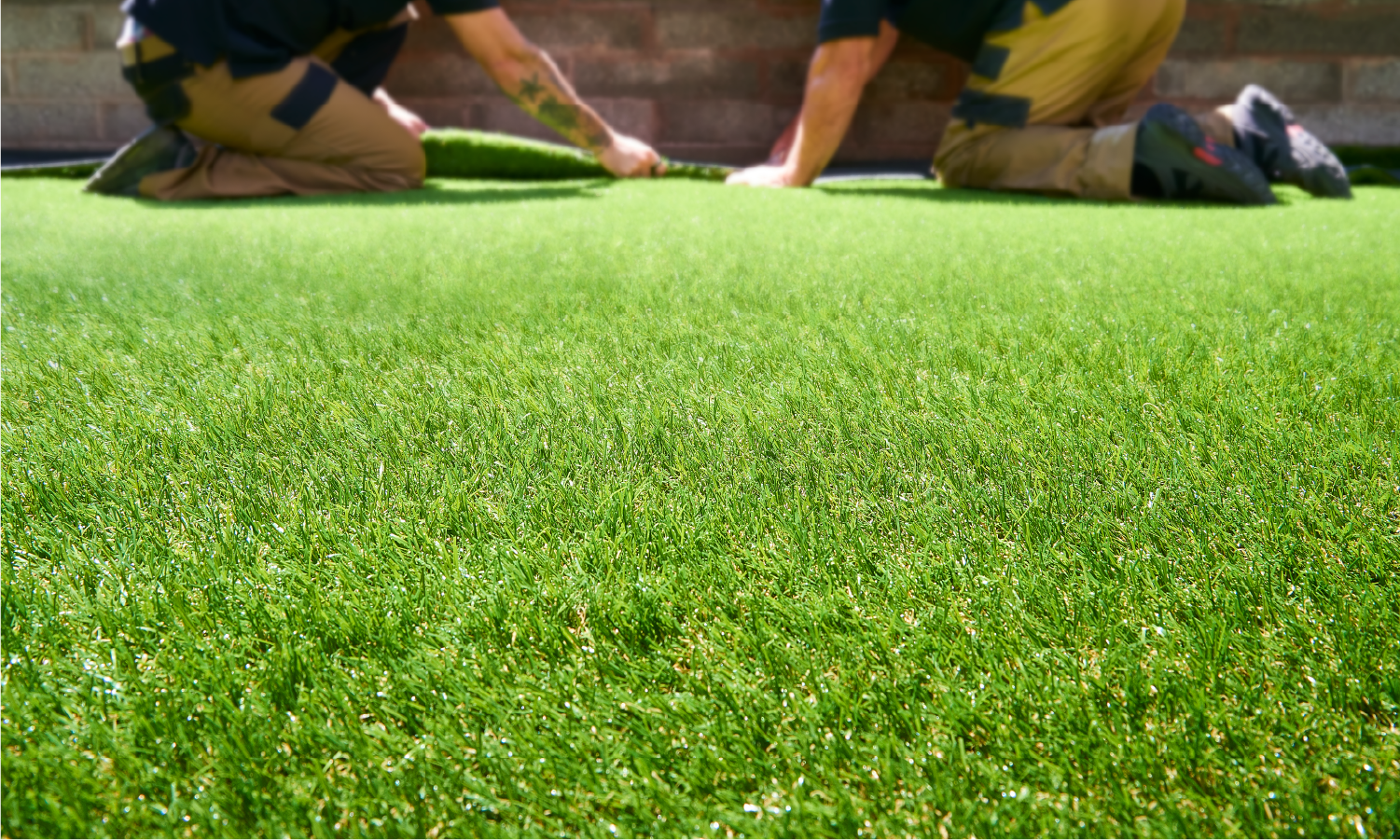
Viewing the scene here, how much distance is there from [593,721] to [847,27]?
3.12 meters

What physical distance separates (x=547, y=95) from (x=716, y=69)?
148 cm

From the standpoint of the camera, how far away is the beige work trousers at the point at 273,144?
118 inches

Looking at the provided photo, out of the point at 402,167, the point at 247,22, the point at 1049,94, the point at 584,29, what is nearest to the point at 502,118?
the point at 584,29

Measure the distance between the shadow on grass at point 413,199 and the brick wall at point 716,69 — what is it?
1543 mm

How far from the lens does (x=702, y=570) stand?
59 cm

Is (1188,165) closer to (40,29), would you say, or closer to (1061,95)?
(1061,95)

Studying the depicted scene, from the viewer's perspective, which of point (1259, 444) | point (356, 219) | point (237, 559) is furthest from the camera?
point (356, 219)

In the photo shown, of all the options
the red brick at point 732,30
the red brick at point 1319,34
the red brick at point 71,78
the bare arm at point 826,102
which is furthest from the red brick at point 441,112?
the red brick at point 1319,34

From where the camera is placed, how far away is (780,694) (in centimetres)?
48

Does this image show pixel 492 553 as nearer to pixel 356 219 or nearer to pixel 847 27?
pixel 356 219

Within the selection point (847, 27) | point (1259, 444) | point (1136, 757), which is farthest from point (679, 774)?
point (847, 27)

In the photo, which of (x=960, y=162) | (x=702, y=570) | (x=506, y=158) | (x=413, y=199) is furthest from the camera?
(x=506, y=158)

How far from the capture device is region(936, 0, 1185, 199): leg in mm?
2892

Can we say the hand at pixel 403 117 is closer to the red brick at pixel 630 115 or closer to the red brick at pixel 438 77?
the red brick at pixel 438 77
